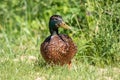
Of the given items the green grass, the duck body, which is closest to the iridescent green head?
the duck body

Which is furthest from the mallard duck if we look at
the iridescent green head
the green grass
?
the green grass

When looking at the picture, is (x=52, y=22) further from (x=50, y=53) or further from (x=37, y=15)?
(x=37, y=15)

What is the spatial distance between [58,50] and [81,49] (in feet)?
3.34

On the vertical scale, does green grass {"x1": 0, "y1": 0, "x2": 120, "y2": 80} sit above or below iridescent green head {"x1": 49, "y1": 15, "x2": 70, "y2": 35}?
below

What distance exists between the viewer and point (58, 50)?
7633 millimetres

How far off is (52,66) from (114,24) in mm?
1364

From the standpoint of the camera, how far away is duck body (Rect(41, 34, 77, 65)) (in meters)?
7.63

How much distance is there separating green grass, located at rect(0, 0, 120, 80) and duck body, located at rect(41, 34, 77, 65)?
0.38ft

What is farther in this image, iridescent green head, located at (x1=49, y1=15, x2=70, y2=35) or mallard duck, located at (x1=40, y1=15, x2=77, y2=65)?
iridescent green head, located at (x1=49, y1=15, x2=70, y2=35)

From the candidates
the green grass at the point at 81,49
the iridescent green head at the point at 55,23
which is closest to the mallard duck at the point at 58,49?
the iridescent green head at the point at 55,23

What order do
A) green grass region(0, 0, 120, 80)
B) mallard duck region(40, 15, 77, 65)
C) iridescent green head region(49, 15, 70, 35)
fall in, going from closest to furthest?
green grass region(0, 0, 120, 80), mallard duck region(40, 15, 77, 65), iridescent green head region(49, 15, 70, 35)

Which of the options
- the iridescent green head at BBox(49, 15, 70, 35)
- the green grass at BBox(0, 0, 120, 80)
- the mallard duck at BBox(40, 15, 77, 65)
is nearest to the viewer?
the green grass at BBox(0, 0, 120, 80)

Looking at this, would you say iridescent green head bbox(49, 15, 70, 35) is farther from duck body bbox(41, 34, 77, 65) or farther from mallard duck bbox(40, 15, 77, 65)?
duck body bbox(41, 34, 77, 65)

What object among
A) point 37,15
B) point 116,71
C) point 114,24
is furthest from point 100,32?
point 37,15
